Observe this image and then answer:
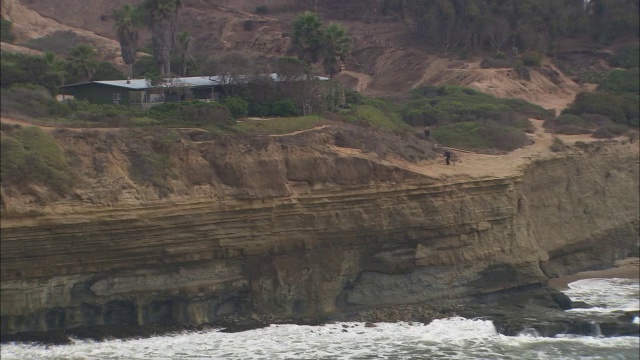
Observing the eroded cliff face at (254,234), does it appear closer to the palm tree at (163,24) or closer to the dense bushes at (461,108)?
the dense bushes at (461,108)

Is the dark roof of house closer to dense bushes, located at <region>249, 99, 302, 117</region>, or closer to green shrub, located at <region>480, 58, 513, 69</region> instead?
dense bushes, located at <region>249, 99, 302, 117</region>

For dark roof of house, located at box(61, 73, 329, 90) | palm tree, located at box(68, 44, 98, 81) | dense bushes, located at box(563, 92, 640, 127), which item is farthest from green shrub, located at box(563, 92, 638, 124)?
palm tree, located at box(68, 44, 98, 81)

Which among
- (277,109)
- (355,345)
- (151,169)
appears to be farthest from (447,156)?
(151,169)

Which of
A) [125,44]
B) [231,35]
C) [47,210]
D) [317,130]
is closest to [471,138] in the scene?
[317,130]

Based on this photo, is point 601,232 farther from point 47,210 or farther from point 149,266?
point 47,210

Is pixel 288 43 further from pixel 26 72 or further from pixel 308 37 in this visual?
pixel 26 72

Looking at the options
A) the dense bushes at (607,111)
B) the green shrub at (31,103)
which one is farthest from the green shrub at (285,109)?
the dense bushes at (607,111)
